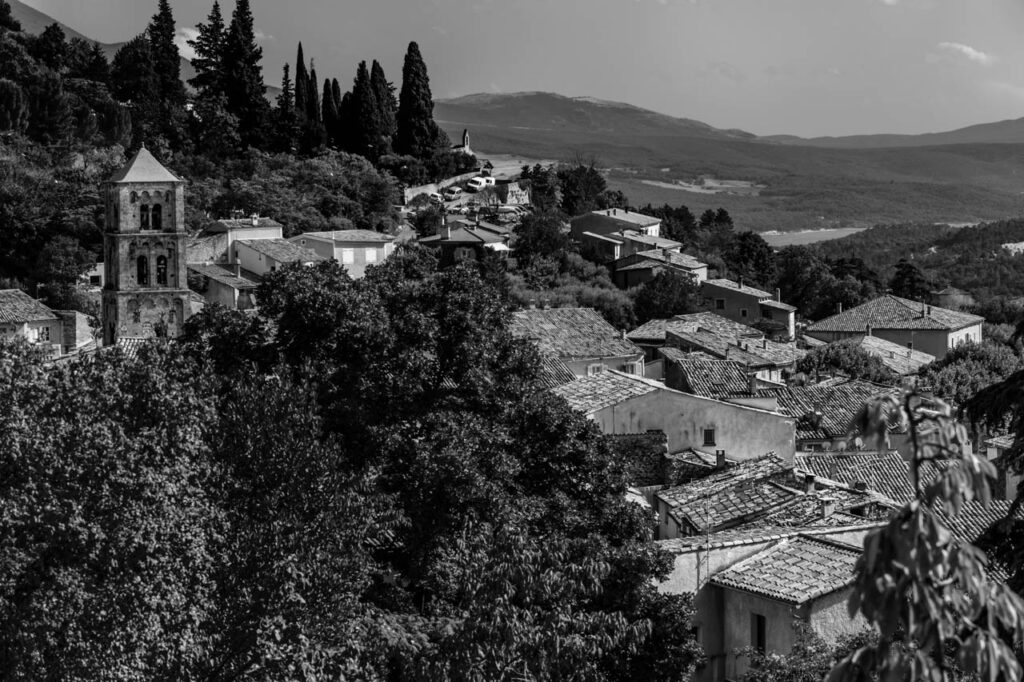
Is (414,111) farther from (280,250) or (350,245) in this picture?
(280,250)

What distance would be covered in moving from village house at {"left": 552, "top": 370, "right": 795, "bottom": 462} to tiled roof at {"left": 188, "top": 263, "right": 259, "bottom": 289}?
30.6 metres

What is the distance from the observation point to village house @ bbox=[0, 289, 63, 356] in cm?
5003

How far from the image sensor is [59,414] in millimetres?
13266

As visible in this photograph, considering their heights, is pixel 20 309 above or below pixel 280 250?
below

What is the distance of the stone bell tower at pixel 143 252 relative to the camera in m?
41.8

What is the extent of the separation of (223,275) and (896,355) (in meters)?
25.1

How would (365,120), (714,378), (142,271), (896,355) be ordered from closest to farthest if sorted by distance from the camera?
(714,378), (142,271), (896,355), (365,120)

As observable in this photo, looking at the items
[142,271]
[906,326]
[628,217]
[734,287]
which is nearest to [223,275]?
[142,271]

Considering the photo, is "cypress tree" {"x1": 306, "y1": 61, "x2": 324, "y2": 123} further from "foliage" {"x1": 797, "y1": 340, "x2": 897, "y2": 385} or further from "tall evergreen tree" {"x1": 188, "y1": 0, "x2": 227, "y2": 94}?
"foliage" {"x1": 797, "y1": 340, "x2": 897, "y2": 385}

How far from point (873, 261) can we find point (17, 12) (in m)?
101

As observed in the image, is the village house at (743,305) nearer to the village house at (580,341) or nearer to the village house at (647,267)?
the village house at (647,267)

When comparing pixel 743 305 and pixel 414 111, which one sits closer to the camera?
pixel 743 305

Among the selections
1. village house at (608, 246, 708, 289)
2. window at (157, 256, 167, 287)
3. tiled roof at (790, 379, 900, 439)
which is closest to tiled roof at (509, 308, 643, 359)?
tiled roof at (790, 379, 900, 439)

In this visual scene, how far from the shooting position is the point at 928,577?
529 centimetres
